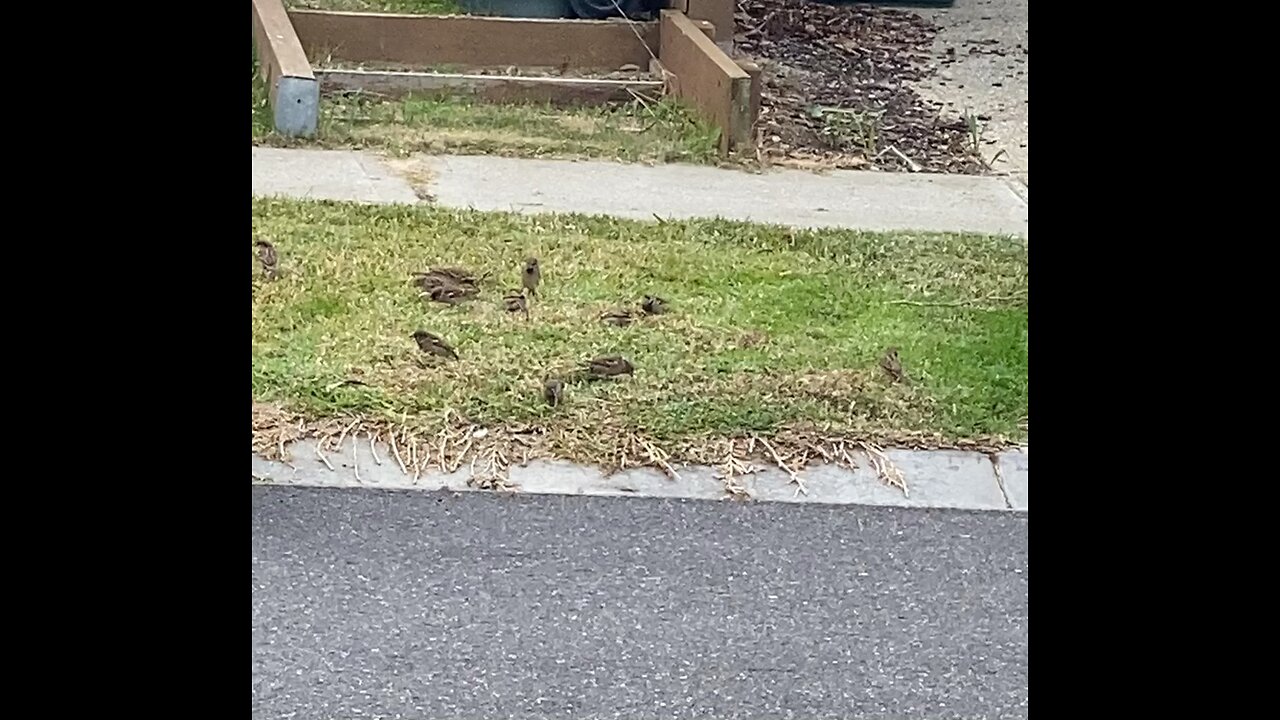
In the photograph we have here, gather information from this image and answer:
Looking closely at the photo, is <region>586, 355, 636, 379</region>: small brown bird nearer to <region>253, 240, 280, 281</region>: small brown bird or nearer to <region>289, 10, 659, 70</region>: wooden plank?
<region>253, 240, 280, 281</region>: small brown bird

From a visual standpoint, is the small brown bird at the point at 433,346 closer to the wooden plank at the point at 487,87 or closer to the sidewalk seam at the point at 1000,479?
the sidewalk seam at the point at 1000,479

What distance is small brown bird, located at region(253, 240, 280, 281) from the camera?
5428 mm

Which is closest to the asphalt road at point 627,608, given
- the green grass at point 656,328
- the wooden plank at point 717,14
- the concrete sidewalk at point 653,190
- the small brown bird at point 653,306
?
the green grass at point 656,328

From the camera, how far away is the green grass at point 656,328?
452 cm

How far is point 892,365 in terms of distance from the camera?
4879 millimetres

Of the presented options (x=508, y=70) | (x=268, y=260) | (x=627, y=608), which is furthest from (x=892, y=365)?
(x=508, y=70)

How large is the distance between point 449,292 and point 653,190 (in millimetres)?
1764

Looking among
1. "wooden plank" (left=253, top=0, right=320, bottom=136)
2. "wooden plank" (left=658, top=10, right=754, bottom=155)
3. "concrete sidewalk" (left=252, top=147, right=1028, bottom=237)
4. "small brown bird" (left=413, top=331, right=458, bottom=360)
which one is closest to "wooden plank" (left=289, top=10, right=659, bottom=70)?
"wooden plank" (left=658, top=10, right=754, bottom=155)

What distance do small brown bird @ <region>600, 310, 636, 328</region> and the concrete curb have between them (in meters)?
1.02

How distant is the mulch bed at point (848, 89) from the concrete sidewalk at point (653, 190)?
40 cm
